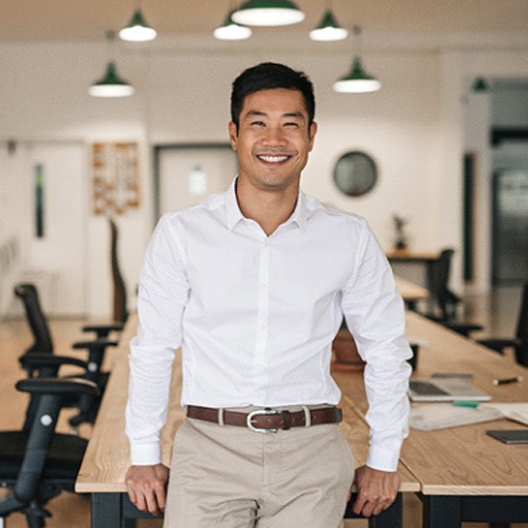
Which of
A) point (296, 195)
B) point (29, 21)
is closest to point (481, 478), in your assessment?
point (296, 195)

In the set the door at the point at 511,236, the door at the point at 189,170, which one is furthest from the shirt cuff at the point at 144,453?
the door at the point at 511,236

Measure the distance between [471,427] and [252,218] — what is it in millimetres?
954

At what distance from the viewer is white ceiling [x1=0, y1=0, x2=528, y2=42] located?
9727 millimetres

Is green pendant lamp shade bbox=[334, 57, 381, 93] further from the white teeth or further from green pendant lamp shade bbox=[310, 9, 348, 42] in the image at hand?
the white teeth

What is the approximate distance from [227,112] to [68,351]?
171 inches

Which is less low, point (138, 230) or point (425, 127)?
point (425, 127)

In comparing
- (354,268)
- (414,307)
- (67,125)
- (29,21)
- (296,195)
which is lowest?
(414,307)

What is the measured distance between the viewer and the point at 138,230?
38.2 ft

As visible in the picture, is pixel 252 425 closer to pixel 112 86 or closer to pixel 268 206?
pixel 268 206

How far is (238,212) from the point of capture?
201cm

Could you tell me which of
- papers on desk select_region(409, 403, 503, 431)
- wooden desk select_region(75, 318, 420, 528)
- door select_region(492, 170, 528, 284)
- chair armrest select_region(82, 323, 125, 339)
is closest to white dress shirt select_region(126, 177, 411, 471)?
wooden desk select_region(75, 318, 420, 528)

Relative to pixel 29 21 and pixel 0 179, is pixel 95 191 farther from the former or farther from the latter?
pixel 29 21

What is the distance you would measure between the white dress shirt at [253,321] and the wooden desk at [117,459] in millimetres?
109

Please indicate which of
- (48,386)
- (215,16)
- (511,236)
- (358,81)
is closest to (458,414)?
(48,386)
